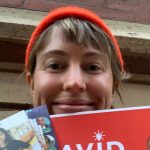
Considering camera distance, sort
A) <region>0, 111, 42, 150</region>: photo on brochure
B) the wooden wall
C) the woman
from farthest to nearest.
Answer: the wooden wall
the woman
<region>0, 111, 42, 150</region>: photo on brochure

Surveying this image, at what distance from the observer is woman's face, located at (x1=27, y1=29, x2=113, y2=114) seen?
94 centimetres

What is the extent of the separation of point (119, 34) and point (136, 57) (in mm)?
170

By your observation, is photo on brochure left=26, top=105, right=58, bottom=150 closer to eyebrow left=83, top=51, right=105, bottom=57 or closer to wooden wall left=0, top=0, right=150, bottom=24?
eyebrow left=83, top=51, right=105, bottom=57

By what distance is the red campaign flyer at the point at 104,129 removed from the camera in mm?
917

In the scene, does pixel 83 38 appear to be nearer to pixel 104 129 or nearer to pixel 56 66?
pixel 56 66

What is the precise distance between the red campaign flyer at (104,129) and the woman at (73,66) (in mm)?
33

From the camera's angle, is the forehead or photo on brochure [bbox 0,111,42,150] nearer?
photo on brochure [bbox 0,111,42,150]

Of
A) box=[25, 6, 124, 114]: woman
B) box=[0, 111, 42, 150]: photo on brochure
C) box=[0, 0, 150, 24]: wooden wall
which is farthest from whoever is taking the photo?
box=[0, 0, 150, 24]: wooden wall

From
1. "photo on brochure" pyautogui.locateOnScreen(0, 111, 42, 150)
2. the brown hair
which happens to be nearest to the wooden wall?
the brown hair

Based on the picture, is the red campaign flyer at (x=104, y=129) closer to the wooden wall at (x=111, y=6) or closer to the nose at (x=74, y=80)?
the nose at (x=74, y=80)

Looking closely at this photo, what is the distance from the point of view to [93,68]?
3.20 feet

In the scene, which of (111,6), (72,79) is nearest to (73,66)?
(72,79)

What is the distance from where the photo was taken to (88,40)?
984 mm

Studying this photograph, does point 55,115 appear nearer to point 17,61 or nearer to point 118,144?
point 118,144
